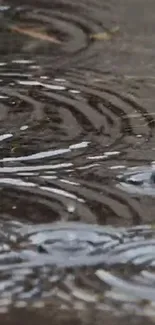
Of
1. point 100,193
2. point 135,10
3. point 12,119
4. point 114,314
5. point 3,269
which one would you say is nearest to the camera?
point 114,314

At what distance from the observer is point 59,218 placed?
10.2ft

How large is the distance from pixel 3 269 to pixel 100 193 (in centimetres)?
59

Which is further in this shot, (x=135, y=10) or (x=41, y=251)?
(x=135, y=10)

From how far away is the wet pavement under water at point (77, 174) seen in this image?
272 centimetres

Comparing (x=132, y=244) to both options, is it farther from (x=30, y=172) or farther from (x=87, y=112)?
(x=87, y=112)

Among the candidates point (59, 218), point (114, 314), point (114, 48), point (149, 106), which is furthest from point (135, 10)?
point (114, 314)

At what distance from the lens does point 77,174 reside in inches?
135

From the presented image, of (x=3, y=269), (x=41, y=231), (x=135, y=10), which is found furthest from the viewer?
(x=135, y=10)

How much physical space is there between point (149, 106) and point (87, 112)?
277 millimetres

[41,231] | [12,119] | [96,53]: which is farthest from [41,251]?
[96,53]

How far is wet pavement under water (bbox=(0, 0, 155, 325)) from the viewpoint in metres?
2.72

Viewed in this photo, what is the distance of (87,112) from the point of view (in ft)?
13.3

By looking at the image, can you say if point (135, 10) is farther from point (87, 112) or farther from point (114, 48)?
point (87, 112)

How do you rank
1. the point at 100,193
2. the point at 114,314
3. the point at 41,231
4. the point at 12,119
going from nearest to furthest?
the point at 114,314, the point at 41,231, the point at 100,193, the point at 12,119
